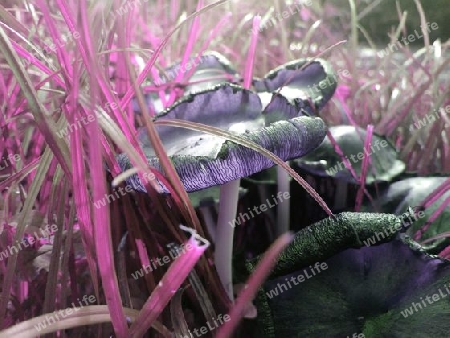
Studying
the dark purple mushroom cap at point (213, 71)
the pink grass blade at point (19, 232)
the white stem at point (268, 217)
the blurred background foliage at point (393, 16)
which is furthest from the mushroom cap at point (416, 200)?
the blurred background foliage at point (393, 16)

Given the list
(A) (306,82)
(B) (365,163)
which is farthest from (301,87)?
(B) (365,163)

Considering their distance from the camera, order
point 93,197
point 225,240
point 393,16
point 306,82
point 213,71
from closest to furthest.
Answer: point 93,197, point 225,240, point 306,82, point 213,71, point 393,16

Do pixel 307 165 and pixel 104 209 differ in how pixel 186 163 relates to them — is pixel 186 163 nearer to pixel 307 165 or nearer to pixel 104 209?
pixel 104 209

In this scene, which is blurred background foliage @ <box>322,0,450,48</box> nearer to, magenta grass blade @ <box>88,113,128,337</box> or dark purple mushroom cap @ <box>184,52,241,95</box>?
dark purple mushroom cap @ <box>184,52,241,95</box>

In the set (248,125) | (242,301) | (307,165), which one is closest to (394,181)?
(307,165)

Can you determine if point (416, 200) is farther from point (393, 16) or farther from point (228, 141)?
point (393, 16)

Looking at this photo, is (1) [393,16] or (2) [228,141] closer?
(2) [228,141]

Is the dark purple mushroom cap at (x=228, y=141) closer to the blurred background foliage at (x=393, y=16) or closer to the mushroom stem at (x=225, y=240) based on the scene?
the mushroom stem at (x=225, y=240)
